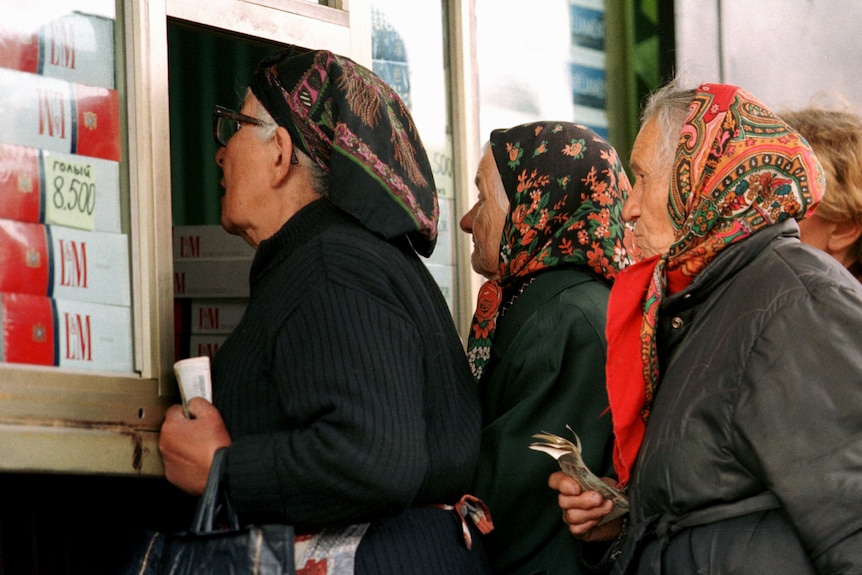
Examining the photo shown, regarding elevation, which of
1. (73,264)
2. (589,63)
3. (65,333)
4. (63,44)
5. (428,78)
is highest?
(589,63)

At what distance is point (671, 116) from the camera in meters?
2.39

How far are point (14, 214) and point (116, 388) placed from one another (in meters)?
0.39

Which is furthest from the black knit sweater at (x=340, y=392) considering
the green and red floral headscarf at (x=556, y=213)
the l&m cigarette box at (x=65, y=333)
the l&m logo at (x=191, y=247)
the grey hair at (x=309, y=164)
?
the l&m logo at (x=191, y=247)

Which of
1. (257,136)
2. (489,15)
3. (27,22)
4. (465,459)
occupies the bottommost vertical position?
(465,459)

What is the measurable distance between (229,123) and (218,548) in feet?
3.05

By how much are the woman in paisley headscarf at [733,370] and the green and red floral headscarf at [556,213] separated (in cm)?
48

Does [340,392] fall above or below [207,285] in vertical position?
below

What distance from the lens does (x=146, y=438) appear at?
7.77 ft

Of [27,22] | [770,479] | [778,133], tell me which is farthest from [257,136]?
[770,479]

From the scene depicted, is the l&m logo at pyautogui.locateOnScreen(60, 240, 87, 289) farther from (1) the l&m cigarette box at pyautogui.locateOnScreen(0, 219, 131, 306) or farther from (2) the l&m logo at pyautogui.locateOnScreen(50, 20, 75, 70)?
(2) the l&m logo at pyautogui.locateOnScreen(50, 20, 75, 70)

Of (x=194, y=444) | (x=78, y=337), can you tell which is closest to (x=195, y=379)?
(x=194, y=444)

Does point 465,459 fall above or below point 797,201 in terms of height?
below

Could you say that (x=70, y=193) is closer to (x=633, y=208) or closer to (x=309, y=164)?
(x=309, y=164)

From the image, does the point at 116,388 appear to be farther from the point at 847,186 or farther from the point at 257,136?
the point at 847,186
